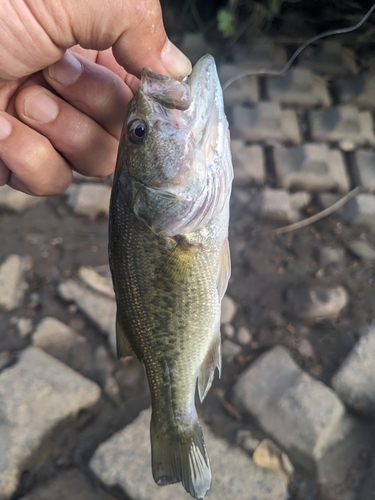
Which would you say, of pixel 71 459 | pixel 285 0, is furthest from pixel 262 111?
pixel 71 459

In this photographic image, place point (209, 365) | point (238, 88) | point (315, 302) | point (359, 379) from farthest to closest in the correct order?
1. point (238, 88)
2. point (315, 302)
3. point (359, 379)
4. point (209, 365)

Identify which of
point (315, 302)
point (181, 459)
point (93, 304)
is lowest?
point (93, 304)

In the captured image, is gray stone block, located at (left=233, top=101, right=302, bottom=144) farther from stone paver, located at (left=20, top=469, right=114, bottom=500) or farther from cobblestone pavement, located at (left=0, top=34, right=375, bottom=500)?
stone paver, located at (left=20, top=469, right=114, bottom=500)

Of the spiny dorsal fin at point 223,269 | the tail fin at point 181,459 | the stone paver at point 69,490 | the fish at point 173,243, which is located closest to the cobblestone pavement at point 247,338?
the stone paver at point 69,490

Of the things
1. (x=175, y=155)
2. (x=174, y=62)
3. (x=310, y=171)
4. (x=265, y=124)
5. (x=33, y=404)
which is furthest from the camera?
(x=265, y=124)

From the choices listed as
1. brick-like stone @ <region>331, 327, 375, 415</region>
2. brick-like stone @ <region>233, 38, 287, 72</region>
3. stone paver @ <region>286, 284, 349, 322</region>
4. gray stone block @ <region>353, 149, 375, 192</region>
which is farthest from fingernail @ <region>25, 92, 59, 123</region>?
brick-like stone @ <region>233, 38, 287, 72</region>

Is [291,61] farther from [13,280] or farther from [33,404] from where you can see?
[33,404]

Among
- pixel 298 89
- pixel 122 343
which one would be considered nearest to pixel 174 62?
pixel 122 343
